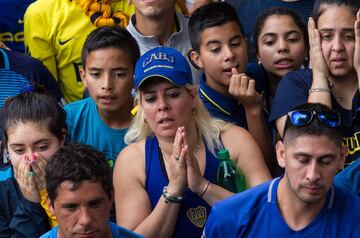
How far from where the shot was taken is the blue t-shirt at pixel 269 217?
452cm

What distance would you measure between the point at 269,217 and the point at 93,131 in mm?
1644

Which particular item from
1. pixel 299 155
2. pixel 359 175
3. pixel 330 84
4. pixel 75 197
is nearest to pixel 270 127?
pixel 330 84

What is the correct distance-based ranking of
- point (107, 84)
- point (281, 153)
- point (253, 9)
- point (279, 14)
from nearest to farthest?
1. point (281, 153)
2. point (107, 84)
3. point (279, 14)
4. point (253, 9)

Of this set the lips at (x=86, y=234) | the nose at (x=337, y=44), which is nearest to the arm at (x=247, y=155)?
the nose at (x=337, y=44)

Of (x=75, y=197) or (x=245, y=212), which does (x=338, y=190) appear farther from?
(x=75, y=197)

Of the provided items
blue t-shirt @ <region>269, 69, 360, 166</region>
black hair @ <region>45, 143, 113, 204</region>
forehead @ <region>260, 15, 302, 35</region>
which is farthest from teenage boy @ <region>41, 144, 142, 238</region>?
forehead @ <region>260, 15, 302, 35</region>

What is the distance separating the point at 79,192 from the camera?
4602 millimetres

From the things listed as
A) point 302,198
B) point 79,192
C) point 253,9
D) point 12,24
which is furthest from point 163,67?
point 12,24

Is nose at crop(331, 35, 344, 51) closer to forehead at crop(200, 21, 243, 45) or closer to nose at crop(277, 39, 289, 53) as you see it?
nose at crop(277, 39, 289, 53)

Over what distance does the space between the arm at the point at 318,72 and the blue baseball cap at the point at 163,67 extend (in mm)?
737

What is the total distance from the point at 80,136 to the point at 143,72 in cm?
78

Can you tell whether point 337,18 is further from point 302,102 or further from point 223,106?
point 223,106

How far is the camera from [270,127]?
581 centimetres

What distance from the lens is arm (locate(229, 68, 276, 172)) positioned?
18.6ft
